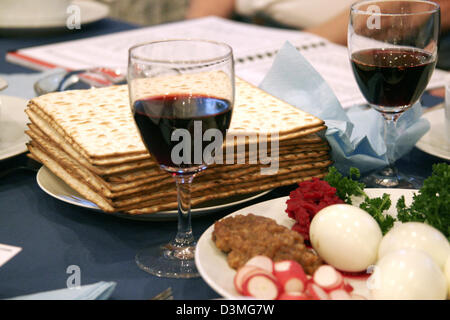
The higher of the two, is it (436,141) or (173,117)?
(173,117)

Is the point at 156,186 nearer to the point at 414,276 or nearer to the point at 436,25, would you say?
the point at 414,276

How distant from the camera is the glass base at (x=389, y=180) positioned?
1043 millimetres

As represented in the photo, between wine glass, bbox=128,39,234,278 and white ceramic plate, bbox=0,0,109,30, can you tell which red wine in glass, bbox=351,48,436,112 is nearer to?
wine glass, bbox=128,39,234,278

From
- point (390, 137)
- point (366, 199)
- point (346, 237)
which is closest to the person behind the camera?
point (346, 237)

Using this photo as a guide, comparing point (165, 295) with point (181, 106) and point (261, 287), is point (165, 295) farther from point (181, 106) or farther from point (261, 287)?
point (181, 106)

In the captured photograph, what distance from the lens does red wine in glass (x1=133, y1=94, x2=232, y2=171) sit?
0.72m

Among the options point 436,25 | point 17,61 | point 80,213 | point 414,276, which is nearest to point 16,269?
point 80,213

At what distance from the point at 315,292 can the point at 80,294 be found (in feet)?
0.87

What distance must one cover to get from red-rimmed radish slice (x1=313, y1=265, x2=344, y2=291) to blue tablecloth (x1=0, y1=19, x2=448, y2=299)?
0.47 ft

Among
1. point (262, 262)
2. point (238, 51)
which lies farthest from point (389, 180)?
point (238, 51)

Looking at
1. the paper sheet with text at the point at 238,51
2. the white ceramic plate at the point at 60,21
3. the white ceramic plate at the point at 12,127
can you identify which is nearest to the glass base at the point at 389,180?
the paper sheet with text at the point at 238,51

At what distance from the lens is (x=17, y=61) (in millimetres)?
1859

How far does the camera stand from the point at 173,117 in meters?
A: 0.72
